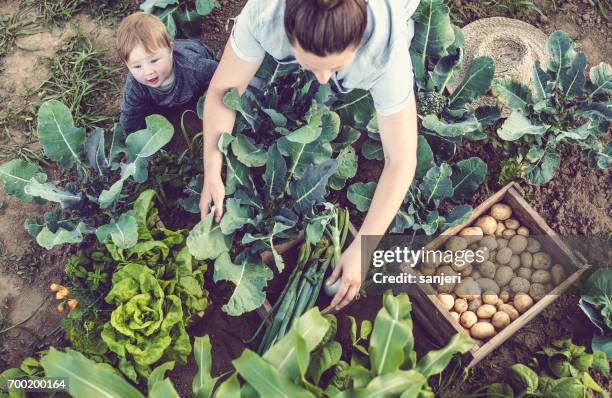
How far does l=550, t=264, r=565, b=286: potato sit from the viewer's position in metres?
2.61

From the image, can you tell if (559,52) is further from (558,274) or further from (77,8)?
(77,8)

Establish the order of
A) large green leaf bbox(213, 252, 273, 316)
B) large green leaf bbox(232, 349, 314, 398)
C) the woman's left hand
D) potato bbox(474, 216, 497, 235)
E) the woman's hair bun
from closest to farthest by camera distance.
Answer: the woman's hair bun < large green leaf bbox(232, 349, 314, 398) < the woman's left hand < large green leaf bbox(213, 252, 273, 316) < potato bbox(474, 216, 497, 235)

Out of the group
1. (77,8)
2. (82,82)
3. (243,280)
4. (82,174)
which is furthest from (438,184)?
(77,8)

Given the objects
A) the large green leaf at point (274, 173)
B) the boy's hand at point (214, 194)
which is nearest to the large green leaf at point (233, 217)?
the boy's hand at point (214, 194)

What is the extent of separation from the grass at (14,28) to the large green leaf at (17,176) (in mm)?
1187

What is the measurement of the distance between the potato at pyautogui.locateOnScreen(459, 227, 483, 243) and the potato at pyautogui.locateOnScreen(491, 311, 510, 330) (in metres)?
0.35

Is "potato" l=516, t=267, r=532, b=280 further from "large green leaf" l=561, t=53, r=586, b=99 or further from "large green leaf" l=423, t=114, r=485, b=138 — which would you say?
"large green leaf" l=561, t=53, r=586, b=99

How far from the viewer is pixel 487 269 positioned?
2.65 m

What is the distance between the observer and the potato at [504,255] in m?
2.67

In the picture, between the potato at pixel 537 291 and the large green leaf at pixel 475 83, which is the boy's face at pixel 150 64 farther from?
the potato at pixel 537 291

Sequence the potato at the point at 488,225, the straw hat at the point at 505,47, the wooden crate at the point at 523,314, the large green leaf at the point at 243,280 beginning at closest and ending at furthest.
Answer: the large green leaf at the point at 243,280, the wooden crate at the point at 523,314, the potato at the point at 488,225, the straw hat at the point at 505,47

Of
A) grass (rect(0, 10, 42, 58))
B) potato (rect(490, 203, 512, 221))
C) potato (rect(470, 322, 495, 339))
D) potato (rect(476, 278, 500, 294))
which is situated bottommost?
potato (rect(470, 322, 495, 339))

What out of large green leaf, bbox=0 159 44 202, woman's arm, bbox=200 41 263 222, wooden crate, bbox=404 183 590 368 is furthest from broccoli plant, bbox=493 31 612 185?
large green leaf, bbox=0 159 44 202

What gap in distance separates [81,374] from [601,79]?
2.66 meters
